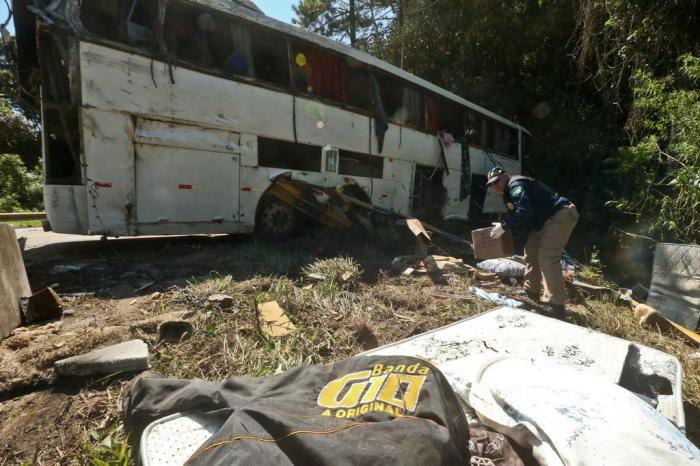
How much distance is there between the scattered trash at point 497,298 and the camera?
395 centimetres

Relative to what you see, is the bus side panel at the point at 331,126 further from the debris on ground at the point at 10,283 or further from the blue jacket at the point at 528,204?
the debris on ground at the point at 10,283

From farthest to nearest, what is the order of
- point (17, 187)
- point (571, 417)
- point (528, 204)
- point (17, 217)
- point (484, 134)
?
1. point (17, 187)
2. point (484, 134)
3. point (17, 217)
4. point (528, 204)
5. point (571, 417)

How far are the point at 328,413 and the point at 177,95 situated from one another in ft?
15.4

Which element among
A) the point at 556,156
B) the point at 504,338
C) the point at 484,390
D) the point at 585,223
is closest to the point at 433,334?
the point at 504,338

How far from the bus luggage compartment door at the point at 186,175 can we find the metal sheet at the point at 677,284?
5.58 meters

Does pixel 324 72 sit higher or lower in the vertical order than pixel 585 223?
higher

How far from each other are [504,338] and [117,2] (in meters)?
5.29

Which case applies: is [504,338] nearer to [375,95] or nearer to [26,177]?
[375,95]

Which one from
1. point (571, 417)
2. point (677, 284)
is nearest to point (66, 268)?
point (571, 417)

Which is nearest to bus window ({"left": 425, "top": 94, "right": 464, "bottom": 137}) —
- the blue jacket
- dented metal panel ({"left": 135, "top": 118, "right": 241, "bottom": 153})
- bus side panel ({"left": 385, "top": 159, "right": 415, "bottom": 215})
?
bus side panel ({"left": 385, "top": 159, "right": 415, "bottom": 215})

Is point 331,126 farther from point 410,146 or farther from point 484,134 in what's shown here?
point 484,134

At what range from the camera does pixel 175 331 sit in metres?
2.62

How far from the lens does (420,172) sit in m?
8.23

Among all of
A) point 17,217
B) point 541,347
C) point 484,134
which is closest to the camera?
point 541,347
